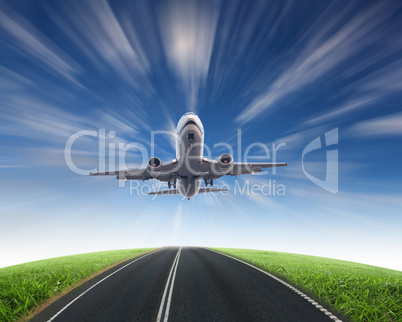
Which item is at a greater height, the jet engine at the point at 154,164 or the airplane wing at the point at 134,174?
the jet engine at the point at 154,164

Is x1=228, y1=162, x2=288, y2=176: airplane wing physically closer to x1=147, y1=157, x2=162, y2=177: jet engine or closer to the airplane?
the airplane

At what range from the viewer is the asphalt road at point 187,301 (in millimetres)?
5938

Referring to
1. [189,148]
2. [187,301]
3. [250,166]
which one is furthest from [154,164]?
[187,301]

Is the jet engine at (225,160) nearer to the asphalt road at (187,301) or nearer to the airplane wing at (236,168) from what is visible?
the airplane wing at (236,168)

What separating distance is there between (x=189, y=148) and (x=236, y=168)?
375 inches

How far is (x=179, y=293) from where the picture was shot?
25.3ft

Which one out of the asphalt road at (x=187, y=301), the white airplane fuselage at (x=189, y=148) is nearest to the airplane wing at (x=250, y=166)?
the white airplane fuselage at (x=189, y=148)

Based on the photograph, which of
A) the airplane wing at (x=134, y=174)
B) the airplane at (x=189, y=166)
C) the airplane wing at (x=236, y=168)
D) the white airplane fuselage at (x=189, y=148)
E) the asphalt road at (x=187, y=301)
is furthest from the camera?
the airplane wing at (x=134, y=174)

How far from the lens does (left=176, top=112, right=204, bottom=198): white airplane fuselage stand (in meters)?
19.9

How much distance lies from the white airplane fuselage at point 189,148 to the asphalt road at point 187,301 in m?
13.0

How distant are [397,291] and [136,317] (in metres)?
9.05

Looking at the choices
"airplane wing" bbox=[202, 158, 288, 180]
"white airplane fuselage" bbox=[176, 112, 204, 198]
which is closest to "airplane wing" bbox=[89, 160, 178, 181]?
"white airplane fuselage" bbox=[176, 112, 204, 198]

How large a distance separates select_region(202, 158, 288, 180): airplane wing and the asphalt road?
15974 mm

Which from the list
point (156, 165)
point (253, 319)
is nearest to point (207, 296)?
point (253, 319)
